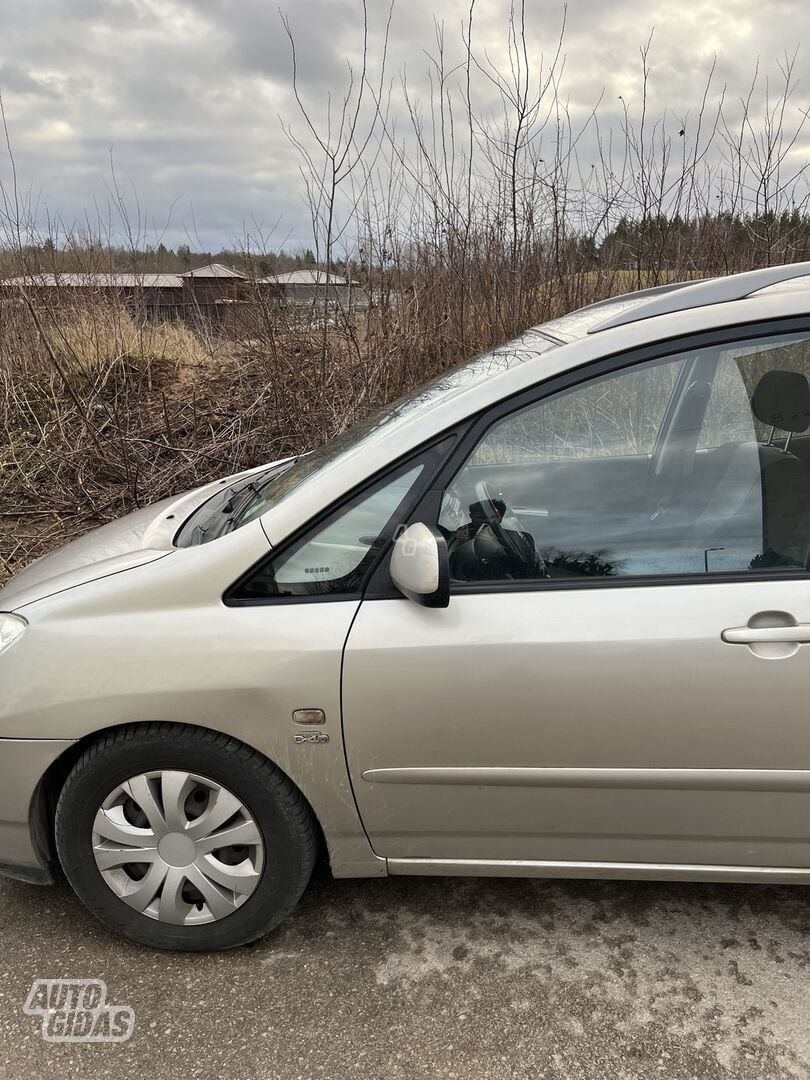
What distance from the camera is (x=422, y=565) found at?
62.2 inches

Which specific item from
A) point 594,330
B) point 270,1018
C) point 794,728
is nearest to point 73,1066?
point 270,1018

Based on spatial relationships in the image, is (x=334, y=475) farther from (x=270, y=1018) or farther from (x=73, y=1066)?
(x=73, y=1066)

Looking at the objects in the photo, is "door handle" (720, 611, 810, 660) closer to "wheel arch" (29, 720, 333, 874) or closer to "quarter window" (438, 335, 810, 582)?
"quarter window" (438, 335, 810, 582)

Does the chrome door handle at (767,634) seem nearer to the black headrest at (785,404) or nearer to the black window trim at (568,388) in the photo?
the black window trim at (568,388)

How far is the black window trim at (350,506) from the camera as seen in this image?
1742mm

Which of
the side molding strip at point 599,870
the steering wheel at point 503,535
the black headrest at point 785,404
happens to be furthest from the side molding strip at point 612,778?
the black headrest at point 785,404

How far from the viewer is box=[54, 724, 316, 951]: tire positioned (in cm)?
178

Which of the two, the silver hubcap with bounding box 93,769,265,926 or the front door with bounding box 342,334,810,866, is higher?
the front door with bounding box 342,334,810,866

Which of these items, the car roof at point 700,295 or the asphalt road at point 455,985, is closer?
the asphalt road at point 455,985

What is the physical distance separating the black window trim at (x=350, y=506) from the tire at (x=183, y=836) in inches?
14.7

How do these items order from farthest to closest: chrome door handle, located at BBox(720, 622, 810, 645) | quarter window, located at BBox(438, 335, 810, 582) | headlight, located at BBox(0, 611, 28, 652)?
1. headlight, located at BBox(0, 611, 28, 652)
2. quarter window, located at BBox(438, 335, 810, 582)
3. chrome door handle, located at BBox(720, 622, 810, 645)

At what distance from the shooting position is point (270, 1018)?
1.74 meters

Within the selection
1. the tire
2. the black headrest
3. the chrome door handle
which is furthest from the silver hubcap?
the black headrest

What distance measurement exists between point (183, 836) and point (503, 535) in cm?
113
